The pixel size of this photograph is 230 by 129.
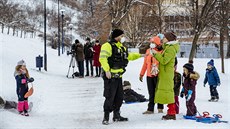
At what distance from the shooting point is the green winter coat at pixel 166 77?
304 inches

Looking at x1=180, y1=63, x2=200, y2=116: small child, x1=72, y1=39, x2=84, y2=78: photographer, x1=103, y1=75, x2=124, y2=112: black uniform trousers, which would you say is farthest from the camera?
x1=72, y1=39, x2=84, y2=78: photographer

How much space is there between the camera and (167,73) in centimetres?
793

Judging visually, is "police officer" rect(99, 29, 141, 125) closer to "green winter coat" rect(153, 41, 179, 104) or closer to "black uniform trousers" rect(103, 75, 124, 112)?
"black uniform trousers" rect(103, 75, 124, 112)

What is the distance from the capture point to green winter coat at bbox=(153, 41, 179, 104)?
7730 mm

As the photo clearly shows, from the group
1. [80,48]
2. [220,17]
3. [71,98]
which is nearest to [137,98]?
[71,98]

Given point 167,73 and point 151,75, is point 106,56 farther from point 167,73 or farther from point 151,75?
point 151,75

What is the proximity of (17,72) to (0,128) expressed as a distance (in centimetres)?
206

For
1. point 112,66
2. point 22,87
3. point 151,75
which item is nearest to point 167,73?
point 151,75

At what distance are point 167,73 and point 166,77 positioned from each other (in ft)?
0.29

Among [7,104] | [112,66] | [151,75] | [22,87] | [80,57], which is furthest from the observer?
[80,57]

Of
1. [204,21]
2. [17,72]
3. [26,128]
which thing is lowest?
[26,128]

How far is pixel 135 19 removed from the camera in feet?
196

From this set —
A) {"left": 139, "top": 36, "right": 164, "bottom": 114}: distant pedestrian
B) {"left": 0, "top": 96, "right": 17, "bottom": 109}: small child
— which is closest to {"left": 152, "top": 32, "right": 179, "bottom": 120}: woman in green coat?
{"left": 139, "top": 36, "right": 164, "bottom": 114}: distant pedestrian

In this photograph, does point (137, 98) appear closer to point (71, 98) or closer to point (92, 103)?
point (92, 103)
